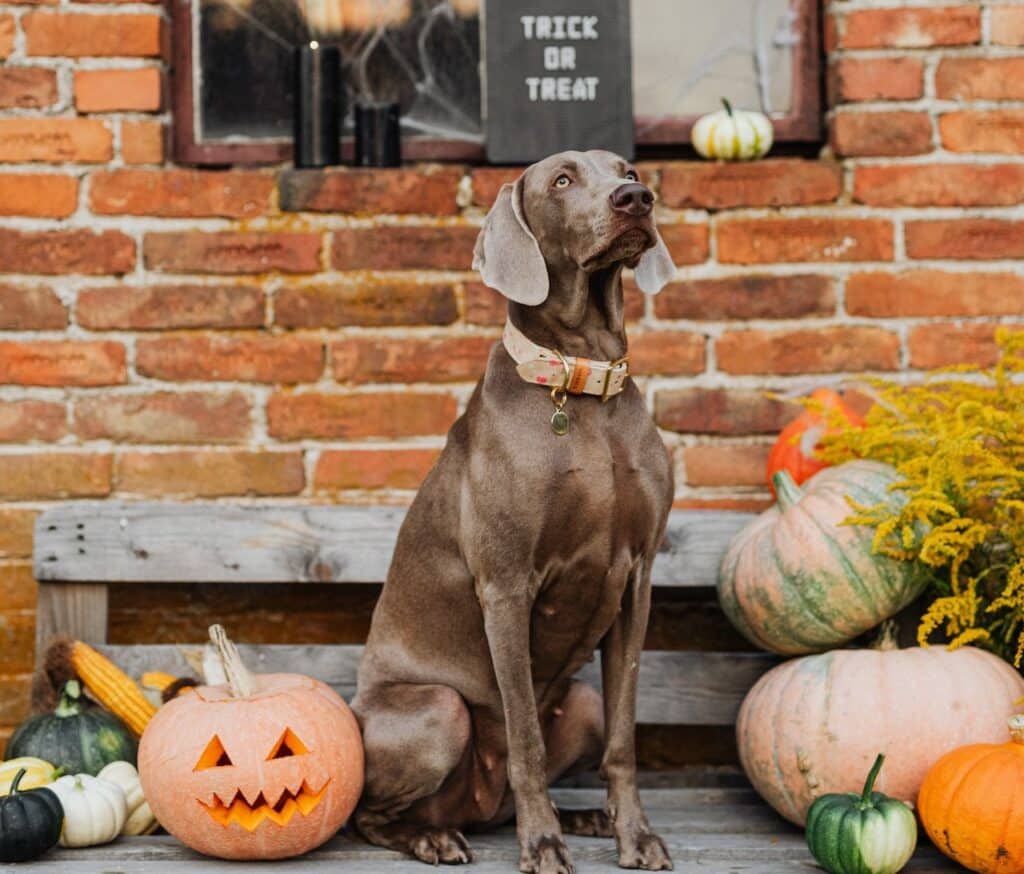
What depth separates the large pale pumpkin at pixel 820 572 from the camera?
9.92 ft

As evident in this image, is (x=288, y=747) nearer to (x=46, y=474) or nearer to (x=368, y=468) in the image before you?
(x=368, y=468)

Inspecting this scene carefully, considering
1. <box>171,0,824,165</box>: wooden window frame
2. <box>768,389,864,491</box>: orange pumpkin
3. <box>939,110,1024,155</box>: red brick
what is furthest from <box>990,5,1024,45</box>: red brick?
<box>768,389,864,491</box>: orange pumpkin

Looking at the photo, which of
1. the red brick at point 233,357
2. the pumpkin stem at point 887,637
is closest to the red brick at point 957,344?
the pumpkin stem at point 887,637

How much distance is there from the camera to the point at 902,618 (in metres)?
3.25

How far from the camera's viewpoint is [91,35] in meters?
3.65

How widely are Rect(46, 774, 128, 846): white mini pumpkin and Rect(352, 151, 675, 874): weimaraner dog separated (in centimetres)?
52

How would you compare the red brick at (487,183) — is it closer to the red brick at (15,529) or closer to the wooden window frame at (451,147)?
the wooden window frame at (451,147)

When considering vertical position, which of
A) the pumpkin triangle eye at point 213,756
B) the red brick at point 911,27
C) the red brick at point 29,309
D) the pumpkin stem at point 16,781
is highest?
the red brick at point 911,27

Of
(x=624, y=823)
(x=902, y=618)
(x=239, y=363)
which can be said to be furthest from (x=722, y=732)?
(x=239, y=363)

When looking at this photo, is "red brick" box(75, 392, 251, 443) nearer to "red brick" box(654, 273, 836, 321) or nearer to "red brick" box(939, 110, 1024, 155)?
"red brick" box(654, 273, 836, 321)

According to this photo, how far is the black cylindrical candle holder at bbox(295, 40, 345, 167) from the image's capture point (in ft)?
12.1

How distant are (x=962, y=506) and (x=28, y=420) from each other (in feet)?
7.85

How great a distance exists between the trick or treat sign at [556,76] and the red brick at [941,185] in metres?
0.67

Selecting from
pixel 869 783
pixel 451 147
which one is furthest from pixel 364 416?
pixel 869 783
